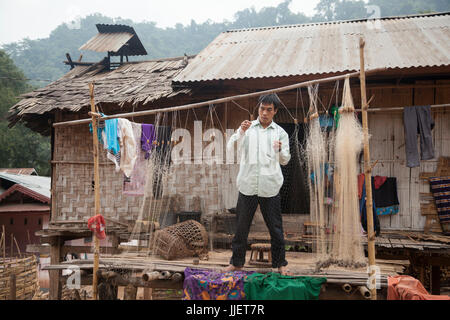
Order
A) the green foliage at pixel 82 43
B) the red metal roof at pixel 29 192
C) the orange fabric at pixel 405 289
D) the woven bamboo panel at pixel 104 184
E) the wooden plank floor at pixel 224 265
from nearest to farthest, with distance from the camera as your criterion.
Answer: the orange fabric at pixel 405 289
the wooden plank floor at pixel 224 265
the woven bamboo panel at pixel 104 184
the red metal roof at pixel 29 192
the green foliage at pixel 82 43

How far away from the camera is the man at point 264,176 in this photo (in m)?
4.57

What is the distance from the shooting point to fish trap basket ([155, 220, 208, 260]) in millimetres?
Result: 5727

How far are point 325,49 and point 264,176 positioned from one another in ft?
14.7

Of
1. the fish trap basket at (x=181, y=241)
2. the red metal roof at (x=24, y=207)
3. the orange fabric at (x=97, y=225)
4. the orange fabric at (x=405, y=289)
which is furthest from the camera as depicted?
the red metal roof at (x=24, y=207)

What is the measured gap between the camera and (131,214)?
25.9ft

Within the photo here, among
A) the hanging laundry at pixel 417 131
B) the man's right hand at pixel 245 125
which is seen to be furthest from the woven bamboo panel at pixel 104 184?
the hanging laundry at pixel 417 131

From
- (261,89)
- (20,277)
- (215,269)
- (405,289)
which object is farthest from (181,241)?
(20,277)

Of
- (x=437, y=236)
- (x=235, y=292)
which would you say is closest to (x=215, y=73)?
(x=235, y=292)

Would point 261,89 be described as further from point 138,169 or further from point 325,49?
point 138,169

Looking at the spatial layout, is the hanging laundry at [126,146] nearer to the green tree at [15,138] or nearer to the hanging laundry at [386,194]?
the hanging laundry at [386,194]

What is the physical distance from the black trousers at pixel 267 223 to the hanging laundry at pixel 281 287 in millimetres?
338

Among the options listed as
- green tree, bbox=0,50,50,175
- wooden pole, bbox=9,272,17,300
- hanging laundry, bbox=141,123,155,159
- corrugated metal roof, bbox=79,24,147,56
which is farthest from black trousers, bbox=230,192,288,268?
green tree, bbox=0,50,50,175

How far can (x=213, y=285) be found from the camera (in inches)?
174
